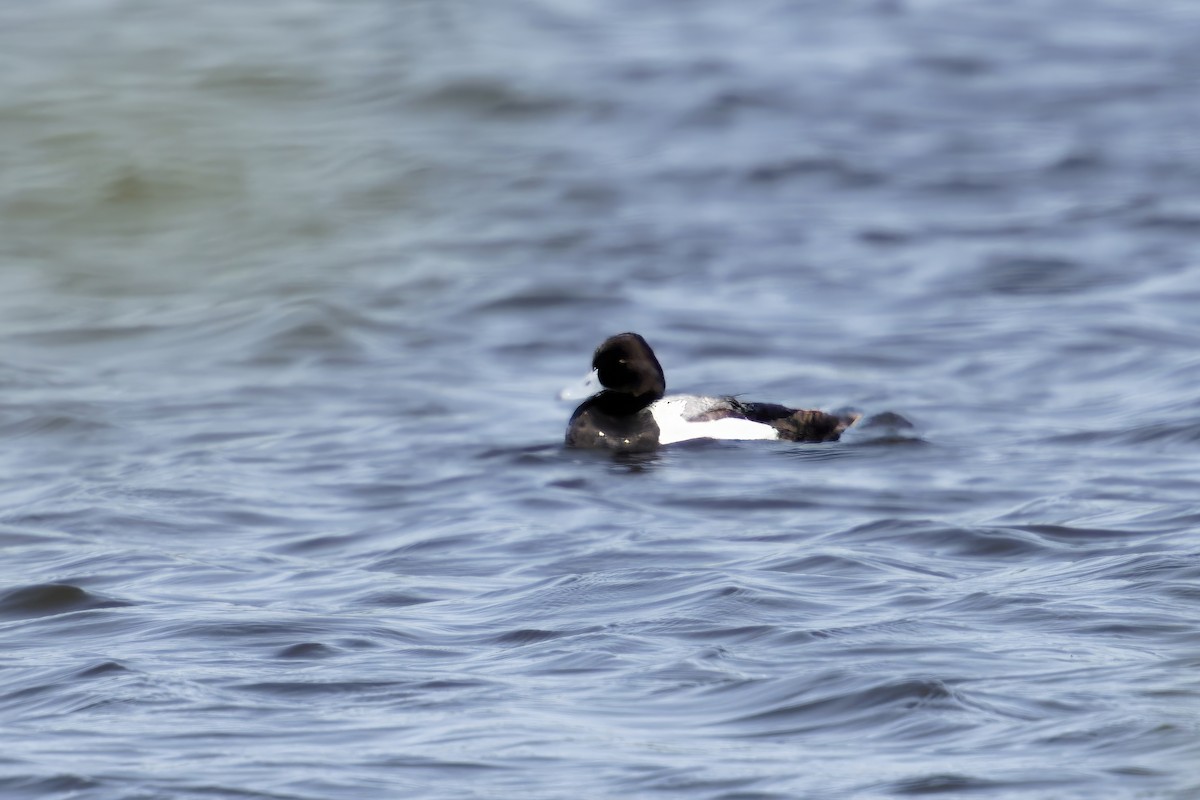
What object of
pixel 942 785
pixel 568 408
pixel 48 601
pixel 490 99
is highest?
pixel 490 99

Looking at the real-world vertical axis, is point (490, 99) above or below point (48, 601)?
above

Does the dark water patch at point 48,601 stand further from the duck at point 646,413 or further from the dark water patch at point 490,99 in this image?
the dark water patch at point 490,99

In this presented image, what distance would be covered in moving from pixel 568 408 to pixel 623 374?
2.06 ft

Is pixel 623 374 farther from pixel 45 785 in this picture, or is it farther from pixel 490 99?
pixel 490 99

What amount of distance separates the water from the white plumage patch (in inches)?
13.7

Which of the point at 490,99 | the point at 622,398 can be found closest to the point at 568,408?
the point at 622,398

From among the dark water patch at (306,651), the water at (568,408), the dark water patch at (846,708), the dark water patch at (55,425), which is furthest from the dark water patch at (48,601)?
the dark water patch at (55,425)

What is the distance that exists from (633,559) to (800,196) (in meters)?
8.65

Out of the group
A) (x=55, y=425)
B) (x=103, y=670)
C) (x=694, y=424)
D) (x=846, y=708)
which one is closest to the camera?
(x=846, y=708)

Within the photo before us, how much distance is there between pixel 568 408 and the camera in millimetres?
11539

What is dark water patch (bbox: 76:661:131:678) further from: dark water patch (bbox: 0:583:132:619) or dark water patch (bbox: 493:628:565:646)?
dark water patch (bbox: 493:628:565:646)

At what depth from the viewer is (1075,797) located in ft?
15.0

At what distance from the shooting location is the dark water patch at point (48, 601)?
684 centimetres

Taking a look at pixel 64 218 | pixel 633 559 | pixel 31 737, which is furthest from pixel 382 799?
pixel 64 218
